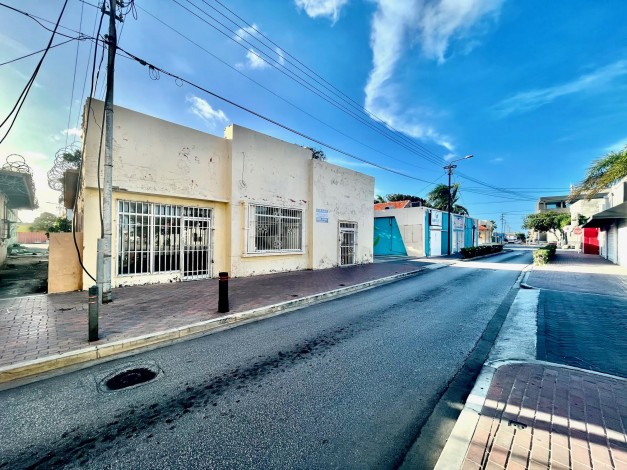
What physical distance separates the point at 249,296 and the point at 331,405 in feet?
18.0

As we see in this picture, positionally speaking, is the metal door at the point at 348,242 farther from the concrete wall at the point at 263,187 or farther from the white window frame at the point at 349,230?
the concrete wall at the point at 263,187

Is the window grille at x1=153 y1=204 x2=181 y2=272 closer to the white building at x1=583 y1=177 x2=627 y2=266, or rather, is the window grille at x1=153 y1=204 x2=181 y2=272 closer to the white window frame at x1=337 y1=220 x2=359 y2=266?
the white window frame at x1=337 y1=220 x2=359 y2=266

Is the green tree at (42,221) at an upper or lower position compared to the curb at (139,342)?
upper

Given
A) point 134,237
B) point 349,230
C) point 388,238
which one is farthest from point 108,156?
point 388,238

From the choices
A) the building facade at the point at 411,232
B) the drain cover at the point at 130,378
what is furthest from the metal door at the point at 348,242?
the drain cover at the point at 130,378

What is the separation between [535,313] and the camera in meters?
6.69

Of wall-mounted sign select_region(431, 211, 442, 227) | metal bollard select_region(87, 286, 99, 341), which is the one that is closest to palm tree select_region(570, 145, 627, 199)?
wall-mounted sign select_region(431, 211, 442, 227)

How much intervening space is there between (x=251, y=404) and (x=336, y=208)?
13.3 meters

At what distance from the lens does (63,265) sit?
27.3 ft

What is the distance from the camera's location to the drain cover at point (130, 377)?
3477mm

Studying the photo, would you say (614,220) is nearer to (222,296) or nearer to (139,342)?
(222,296)

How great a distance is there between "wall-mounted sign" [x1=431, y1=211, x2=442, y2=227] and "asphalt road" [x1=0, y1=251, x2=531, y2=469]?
22366 millimetres

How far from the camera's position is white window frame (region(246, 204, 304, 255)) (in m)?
11.8

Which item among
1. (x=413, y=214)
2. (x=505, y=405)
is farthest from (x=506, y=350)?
(x=413, y=214)
